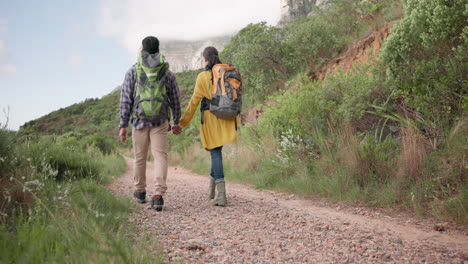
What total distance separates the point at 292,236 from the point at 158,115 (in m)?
2.47

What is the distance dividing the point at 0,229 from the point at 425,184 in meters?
4.55

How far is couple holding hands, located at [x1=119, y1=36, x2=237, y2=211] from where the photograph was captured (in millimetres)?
4863

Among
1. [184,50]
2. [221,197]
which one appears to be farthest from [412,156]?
A: [184,50]

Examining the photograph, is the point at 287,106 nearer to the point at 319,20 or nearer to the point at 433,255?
the point at 433,255

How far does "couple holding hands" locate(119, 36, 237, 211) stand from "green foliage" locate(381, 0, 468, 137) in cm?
279

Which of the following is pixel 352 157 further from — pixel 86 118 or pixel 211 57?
pixel 86 118

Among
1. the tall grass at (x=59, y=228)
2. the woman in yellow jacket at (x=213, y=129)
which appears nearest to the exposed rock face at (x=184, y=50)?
the woman in yellow jacket at (x=213, y=129)

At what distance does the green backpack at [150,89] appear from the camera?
483cm

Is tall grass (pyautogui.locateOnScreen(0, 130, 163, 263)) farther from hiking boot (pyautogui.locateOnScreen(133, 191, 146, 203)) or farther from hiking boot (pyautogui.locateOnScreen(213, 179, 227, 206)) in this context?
hiking boot (pyautogui.locateOnScreen(213, 179, 227, 206))

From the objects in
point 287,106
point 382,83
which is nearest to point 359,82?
point 382,83

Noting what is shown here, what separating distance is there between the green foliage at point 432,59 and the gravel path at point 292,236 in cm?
183

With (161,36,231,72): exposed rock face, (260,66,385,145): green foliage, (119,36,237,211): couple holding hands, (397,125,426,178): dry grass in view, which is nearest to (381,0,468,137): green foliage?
(397,125,426,178): dry grass

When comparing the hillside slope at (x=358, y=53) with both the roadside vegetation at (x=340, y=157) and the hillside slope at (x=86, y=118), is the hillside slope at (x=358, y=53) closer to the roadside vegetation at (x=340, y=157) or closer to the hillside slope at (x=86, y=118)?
the roadside vegetation at (x=340, y=157)

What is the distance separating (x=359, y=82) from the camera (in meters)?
6.92
